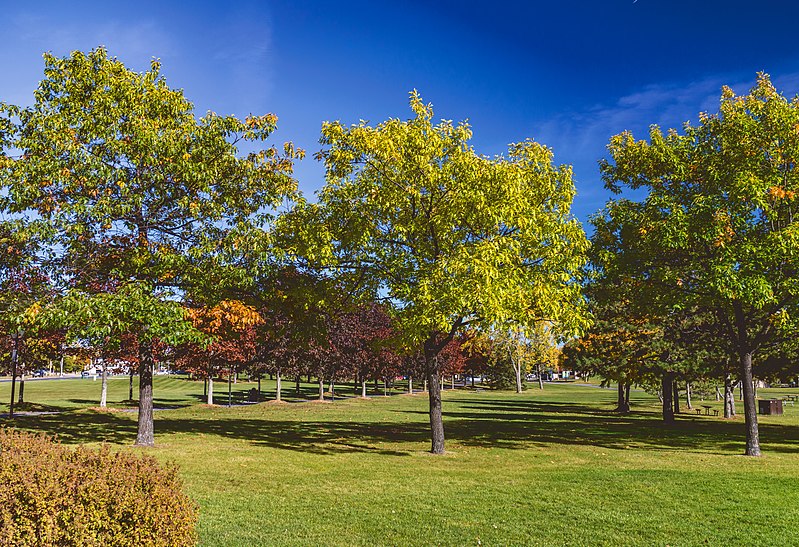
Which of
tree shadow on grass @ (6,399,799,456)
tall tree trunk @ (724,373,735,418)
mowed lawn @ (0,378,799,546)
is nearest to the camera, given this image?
mowed lawn @ (0,378,799,546)

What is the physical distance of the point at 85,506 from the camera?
5504 millimetres

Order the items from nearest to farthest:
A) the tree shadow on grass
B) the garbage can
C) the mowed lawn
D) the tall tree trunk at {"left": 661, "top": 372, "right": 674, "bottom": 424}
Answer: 1. the mowed lawn
2. the tree shadow on grass
3. the tall tree trunk at {"left": 661, "top": 372, "right": 674, "bottom": 424}
4. the garbage can

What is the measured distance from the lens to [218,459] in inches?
624

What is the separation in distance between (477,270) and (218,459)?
335 inches

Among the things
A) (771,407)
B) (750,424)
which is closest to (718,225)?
(750,424)

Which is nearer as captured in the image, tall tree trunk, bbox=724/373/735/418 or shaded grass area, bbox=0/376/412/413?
tall tree trunk, bbox=724/373/735/418

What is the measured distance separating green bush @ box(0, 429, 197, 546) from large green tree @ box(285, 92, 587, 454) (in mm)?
9760

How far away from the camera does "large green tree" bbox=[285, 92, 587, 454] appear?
1542cm

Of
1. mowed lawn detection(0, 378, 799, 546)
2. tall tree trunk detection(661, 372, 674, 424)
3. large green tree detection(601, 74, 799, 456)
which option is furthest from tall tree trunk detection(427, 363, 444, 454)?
tall tree trunk detection(661, 372, 674, 424)

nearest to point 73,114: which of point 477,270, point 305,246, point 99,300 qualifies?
point 99,300

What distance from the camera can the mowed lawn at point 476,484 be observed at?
893 centimetres

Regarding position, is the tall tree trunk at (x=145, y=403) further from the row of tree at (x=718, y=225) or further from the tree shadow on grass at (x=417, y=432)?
the row of tree at (x=718, y=225)

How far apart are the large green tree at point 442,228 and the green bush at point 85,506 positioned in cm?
976

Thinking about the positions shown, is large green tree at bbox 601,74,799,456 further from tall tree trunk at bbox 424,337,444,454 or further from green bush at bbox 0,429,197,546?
green bush at bbox 0,429,197,546
